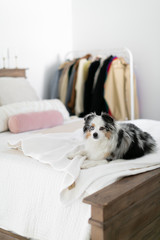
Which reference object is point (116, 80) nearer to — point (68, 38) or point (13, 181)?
point (68, 38)

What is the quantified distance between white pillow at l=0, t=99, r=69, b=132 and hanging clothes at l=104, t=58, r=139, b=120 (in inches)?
34.1

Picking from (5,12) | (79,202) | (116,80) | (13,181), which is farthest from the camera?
(116,80)

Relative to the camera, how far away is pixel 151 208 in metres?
1.51

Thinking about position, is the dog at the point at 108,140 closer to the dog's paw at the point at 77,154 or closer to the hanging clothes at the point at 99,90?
the dog's paw at the point at 77,154

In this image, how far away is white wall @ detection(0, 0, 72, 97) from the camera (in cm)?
338

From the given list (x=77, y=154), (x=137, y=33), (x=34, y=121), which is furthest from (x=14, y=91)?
(x=137, y=33)

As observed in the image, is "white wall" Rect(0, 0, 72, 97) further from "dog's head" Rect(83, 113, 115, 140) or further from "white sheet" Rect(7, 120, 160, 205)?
"dog's head" Rect(83, 113, 115, 140)

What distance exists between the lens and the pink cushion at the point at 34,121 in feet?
7.73

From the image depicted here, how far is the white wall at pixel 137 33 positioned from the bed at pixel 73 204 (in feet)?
7.16

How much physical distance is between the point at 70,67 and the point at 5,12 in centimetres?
103

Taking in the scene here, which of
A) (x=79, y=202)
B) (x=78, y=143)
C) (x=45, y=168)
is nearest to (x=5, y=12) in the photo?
(x=78, y=143)

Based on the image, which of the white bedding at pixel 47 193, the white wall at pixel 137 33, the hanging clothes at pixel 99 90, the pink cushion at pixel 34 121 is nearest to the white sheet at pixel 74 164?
the white bedding at pixel 47 193

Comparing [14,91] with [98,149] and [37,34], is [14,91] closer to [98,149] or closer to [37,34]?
[37,34]

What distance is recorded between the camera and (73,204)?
1362 millimetres
